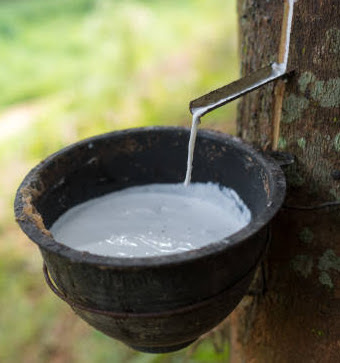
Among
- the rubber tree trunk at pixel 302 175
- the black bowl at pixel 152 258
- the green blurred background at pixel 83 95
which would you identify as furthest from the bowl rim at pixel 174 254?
the green blurred background at pixel 83 95

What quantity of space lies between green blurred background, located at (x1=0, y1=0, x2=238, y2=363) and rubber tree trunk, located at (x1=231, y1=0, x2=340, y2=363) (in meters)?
0.83

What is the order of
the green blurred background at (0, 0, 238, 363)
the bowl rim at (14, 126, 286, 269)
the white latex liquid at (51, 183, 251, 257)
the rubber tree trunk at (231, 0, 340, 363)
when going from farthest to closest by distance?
the green blurred background at (0, 0, 238, 363) < the white latex liquid at (51, 183, 251, 257) < the rubber tree trunk at (231, 0, 340, 363) < the bowl rim at (14, 126, 286, 269)

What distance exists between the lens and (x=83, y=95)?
5.68m

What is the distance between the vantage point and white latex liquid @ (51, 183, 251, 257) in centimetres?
166

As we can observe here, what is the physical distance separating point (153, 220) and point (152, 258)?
0.66 meters

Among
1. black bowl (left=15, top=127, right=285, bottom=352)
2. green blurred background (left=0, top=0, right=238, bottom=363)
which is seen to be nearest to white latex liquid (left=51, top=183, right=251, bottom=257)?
black bowl (left=15, top=127, right=285, bottom=352)

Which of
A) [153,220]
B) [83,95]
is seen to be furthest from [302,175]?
[83,95]

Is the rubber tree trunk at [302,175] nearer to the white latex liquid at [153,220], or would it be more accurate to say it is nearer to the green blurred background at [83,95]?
the white latex liquid at [153,220]

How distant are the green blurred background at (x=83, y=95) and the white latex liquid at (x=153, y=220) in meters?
1.03

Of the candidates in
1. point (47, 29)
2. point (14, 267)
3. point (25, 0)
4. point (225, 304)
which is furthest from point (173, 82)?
point (25, 0)

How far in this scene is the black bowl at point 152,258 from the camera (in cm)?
122

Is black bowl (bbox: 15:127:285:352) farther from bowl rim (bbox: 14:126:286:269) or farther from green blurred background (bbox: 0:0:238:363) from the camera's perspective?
green blurred background (bbox: 0:0:238:363)

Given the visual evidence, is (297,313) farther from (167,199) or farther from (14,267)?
(14,267)

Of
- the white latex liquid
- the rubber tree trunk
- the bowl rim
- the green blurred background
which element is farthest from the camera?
the green blurred background
